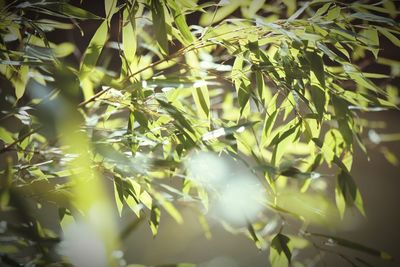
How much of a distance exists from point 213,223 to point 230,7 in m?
1.33

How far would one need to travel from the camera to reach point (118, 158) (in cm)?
69

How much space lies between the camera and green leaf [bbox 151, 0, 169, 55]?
0.73 metres

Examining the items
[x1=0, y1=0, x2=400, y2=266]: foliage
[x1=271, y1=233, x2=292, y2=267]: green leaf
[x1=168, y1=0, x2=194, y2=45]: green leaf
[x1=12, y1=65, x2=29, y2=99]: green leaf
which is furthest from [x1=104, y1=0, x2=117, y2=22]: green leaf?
[x1=271, y1=233, x2=292, y2=267]: green leaf

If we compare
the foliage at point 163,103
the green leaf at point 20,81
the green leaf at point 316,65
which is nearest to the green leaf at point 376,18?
the foliage at point 163,103

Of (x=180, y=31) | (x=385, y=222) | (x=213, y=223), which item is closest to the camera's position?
(x=180, y=31)

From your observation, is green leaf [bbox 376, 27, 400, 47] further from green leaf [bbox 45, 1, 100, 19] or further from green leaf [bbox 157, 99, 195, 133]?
green leaf [bbox 45, 1, 100, 19]

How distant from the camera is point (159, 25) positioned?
74cm

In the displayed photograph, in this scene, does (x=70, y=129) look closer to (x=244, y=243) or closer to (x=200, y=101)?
(x=200, y=101)

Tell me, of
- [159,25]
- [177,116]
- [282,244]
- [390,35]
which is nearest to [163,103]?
[177,116]

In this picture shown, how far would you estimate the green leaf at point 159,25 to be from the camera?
0.73 m

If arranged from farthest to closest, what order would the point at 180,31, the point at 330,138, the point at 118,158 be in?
the point at 330,138 < the point at 180,31 < the point at 118,158

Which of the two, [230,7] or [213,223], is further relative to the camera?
[213,223]

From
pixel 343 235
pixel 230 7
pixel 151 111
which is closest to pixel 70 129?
pixel 151 111

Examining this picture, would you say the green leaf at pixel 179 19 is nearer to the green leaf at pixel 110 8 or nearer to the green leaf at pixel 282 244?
the green leaf at pixel 110 8
